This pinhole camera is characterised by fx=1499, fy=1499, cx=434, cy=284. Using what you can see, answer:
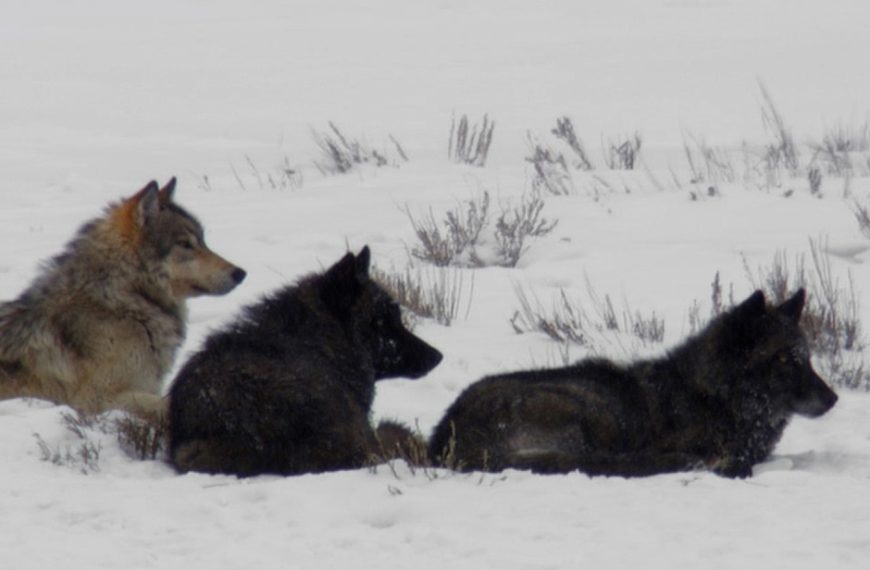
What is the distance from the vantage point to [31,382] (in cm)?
809

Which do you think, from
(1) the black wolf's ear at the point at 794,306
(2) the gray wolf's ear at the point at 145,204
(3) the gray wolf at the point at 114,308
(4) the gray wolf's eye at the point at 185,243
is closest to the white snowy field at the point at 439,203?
(3) the gray wolf at the point at 114,308

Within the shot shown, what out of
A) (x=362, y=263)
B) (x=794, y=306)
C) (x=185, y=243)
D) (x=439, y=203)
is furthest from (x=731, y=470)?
(x=439, y=203)

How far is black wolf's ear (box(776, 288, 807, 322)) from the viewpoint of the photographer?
729 centimetres

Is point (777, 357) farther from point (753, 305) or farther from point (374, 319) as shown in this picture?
point (374, 319)

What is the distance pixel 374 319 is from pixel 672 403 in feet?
4.92

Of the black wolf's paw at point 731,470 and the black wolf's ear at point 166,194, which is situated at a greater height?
the black wolf's ear at point 166,194

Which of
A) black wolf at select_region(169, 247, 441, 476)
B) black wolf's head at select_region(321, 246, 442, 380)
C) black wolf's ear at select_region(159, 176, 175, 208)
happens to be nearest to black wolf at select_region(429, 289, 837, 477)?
black wolf at select_region(169, 247, 441, 476)

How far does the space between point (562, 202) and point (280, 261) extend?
113 inches

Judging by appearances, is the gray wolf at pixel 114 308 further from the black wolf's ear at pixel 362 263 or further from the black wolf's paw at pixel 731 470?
the black wolf's paw at pixel 731 470

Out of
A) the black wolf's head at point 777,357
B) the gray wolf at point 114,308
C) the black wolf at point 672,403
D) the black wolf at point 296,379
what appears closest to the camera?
the black wolf at point 296,379

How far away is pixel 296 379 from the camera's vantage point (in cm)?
654

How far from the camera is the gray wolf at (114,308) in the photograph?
8.11m

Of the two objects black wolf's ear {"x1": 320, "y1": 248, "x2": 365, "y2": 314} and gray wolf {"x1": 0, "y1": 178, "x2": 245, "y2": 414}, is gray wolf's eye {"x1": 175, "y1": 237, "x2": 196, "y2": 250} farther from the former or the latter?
black wolf's ear {"x1": 320, "y1": 248, "x2": 365, "y2": 314}

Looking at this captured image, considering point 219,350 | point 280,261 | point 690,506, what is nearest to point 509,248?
point 280,261
